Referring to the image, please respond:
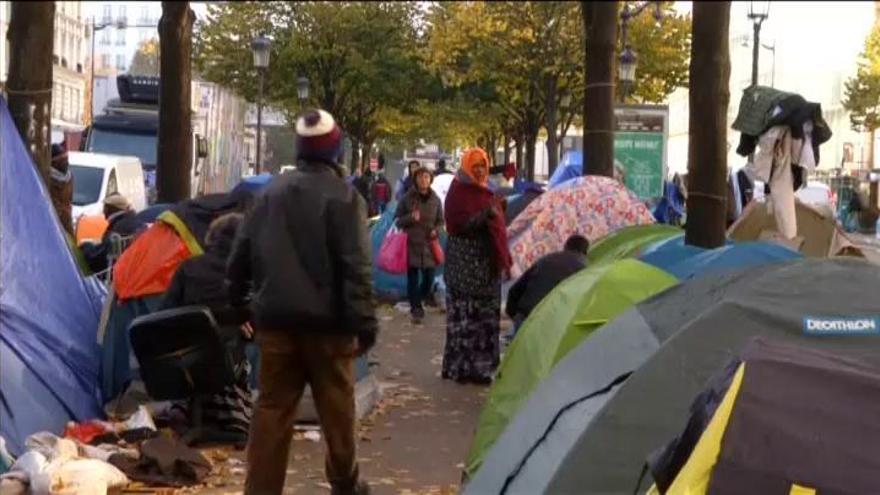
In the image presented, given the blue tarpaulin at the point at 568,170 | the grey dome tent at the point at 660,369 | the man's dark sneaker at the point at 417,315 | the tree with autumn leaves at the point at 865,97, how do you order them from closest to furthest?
the grey dome tent at the point at 660,369 → the tree with autumn leaves at the point at 865,97 → the man's dark sneaker at the point at 417,315 → the blue tarpaulin at the point at 568,170

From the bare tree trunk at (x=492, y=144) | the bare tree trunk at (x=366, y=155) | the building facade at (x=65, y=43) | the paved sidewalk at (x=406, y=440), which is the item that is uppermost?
the building facade at (x=65, y=43)

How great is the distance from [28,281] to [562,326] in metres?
3.18

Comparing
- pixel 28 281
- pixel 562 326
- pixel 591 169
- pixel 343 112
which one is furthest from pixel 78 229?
pixel 562 326

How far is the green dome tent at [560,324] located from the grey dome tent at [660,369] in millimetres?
721

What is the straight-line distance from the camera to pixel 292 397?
267 inches

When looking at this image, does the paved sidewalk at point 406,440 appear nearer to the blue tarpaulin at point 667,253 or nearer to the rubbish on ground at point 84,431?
the rubbish on ground at point 84,431

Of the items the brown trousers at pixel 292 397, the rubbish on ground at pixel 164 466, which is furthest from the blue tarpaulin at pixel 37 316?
the brown trousers at pixel 292 397

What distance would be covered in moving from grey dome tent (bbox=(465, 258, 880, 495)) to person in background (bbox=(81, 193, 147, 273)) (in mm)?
4728

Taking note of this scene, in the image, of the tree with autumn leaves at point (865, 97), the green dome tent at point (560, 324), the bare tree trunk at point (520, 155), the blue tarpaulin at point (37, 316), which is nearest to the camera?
the green dome tent at point (560, 324)

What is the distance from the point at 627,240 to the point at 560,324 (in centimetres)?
353

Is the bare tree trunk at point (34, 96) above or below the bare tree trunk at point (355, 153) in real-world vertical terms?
above

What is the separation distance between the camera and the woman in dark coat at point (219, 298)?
851 centimetres

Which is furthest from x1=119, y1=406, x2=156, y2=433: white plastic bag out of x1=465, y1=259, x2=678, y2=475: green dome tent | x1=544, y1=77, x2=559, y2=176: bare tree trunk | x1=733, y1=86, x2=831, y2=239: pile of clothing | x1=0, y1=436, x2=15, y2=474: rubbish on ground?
x1=544, y1=77, x2=559, y2=176: bare tree trunk

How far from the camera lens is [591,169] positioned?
43.3ft
